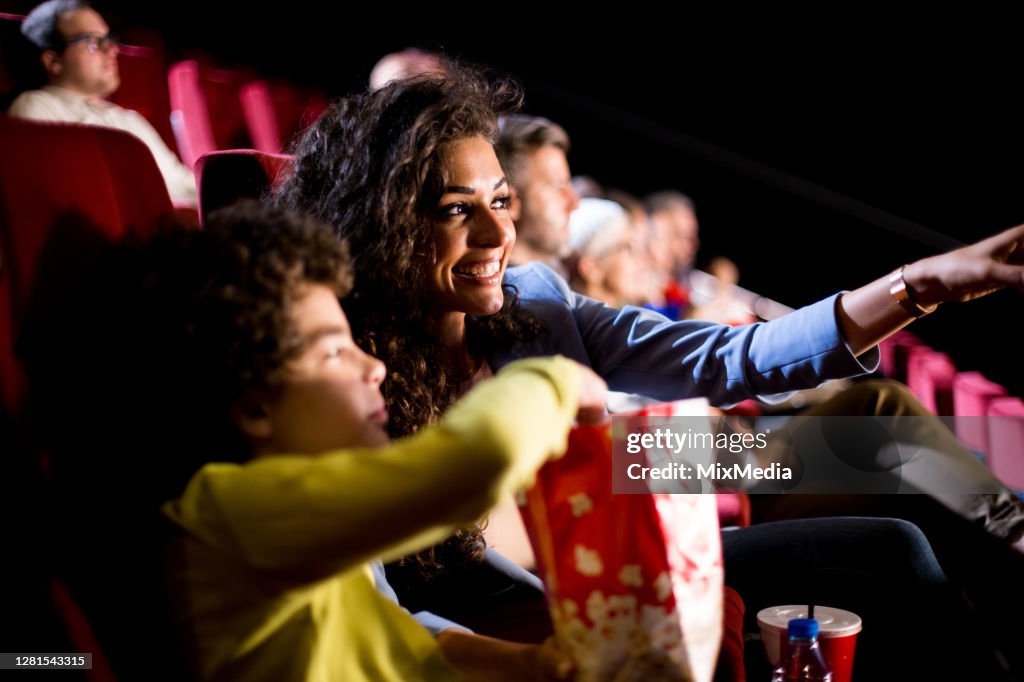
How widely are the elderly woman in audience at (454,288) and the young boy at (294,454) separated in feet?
0.66

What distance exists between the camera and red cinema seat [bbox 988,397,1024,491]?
1.35m

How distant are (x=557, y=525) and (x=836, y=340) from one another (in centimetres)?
38

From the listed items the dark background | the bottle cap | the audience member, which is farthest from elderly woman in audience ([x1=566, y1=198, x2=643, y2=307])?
the bottle cap

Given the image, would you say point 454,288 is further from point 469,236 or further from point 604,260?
point 604,260

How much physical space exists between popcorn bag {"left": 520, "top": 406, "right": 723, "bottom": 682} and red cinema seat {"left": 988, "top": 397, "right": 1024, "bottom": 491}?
3.14 ft

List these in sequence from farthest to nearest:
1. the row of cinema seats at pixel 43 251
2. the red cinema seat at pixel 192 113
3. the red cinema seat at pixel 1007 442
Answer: the red cinema seat at pixel 192 113 < the red cinema seat at pixel 1007 442 < the row of cinema seats at pixel 43 251

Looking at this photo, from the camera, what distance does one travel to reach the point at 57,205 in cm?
66

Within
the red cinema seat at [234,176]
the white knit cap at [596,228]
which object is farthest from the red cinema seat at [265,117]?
the red cinema seat at [234,176]

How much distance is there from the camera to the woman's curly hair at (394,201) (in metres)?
0.80

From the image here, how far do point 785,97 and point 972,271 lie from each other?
79.4 inches

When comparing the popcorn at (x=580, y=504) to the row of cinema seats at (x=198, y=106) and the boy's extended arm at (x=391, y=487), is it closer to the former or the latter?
the boy's extended arm at (x=391, y=487)

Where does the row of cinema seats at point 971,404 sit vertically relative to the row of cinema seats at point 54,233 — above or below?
below

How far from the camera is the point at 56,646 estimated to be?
0.54 metres

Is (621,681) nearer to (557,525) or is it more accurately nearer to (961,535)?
(557,525)
